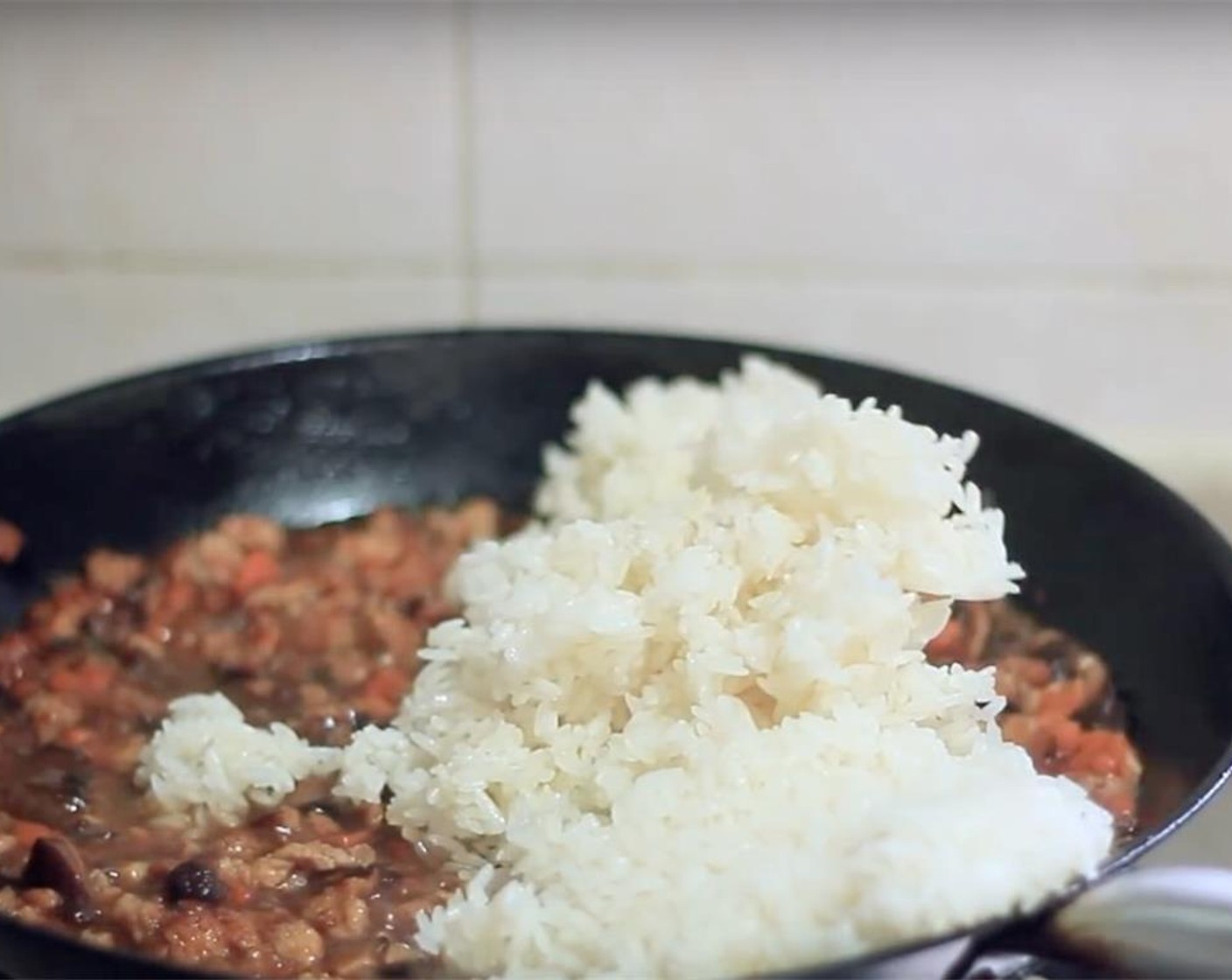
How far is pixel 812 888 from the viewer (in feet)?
2.53

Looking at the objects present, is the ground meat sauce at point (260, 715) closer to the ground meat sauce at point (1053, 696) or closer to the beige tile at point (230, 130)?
the ground meat sauce at point (1053, 696)

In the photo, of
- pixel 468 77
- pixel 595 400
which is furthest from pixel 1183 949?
pixel 468 77

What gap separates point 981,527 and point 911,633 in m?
0.08

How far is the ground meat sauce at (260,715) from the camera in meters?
0.93

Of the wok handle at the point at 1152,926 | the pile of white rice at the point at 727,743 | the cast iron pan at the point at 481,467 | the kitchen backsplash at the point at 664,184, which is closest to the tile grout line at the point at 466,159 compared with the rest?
the kitchen backsplash at the point at 664,184

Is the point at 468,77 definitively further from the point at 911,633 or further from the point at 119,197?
the point at 911,633

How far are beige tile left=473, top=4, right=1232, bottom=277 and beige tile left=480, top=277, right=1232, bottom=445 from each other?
0.03m

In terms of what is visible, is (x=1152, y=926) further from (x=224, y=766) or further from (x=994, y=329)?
(x=994, y=329)

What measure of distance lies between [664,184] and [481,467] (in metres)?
0.30

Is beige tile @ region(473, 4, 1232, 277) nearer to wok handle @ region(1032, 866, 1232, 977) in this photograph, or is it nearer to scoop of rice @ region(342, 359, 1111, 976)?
scoop of rice @ region(342, 359, 1111, 976)

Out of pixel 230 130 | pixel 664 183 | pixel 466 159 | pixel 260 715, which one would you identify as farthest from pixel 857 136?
pixel 260 715

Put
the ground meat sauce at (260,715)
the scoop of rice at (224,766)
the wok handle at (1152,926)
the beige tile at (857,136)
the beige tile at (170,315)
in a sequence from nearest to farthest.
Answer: the wok handle at (1152,926), the ground meat sauce at (260,715), the scoop of rice at (224,766), the beige tile at (857,136), the beige tile at (170,315)

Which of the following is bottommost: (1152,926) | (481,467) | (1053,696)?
(1152,926)

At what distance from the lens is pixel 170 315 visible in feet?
5.21
